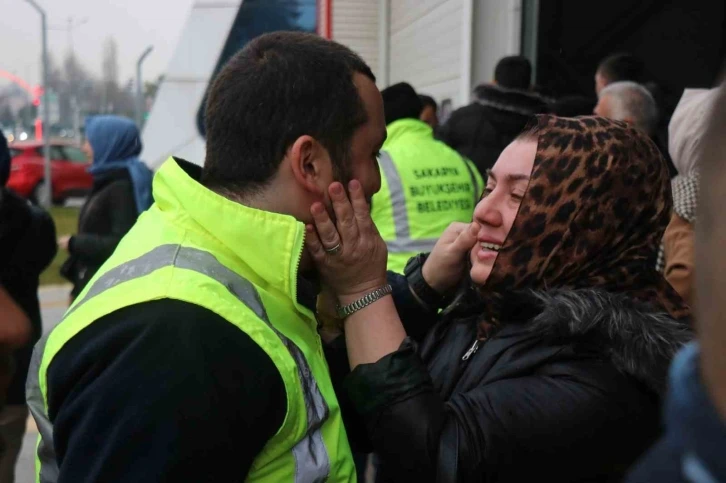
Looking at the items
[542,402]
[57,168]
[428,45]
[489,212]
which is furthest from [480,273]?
[57,168]

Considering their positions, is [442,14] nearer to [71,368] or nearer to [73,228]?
[71,368]

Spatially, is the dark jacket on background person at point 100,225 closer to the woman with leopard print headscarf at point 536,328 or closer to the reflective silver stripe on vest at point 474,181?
the reflective silver stripe on vest at point 474,181

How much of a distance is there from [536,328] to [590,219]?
25 cm

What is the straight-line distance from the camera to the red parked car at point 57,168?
69.5 feet

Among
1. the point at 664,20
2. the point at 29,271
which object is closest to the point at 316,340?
the point at 29,271

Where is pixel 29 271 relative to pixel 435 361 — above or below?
below

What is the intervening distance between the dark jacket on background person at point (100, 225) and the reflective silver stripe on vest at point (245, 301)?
2801mm

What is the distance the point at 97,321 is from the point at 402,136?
2.76m

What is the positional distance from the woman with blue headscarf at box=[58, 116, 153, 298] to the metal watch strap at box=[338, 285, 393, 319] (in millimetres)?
2705

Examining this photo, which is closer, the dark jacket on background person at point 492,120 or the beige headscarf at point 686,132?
the beige headscarf at point 686,132

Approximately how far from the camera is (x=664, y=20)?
816cm

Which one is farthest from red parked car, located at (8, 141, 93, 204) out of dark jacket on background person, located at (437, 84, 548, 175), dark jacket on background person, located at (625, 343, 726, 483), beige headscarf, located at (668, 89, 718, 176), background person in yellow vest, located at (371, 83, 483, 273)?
dark jacket on background person, located at (625, 343, 726, 483)

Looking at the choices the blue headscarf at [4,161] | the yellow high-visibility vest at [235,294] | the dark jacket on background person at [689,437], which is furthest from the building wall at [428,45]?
the dark jacket on background person at [689,437]

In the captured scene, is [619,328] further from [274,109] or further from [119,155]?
[119,155]
